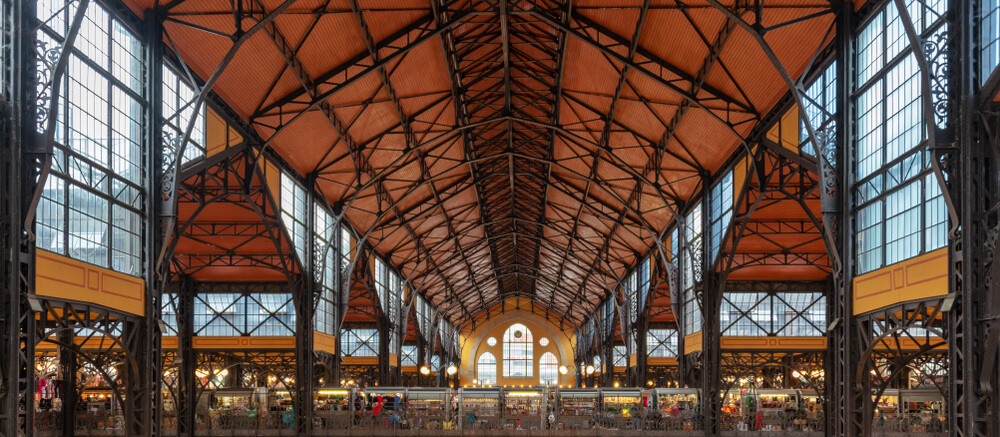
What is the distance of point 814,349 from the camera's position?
46281mm

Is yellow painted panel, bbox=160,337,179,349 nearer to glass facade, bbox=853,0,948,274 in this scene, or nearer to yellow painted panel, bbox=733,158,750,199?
yellow painted panel, bbox=733,158,750,199

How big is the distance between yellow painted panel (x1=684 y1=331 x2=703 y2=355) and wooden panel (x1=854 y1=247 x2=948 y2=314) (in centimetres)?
1962

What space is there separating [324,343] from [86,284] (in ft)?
83.2

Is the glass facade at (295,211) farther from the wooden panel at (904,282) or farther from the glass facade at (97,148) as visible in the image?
the wooden panel at (904,282)

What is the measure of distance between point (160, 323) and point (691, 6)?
63.9 ft

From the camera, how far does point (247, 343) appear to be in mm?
47125

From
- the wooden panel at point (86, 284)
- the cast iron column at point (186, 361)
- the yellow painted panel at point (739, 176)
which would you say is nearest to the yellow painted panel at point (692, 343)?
the yellow painted panel at point (739, 176)

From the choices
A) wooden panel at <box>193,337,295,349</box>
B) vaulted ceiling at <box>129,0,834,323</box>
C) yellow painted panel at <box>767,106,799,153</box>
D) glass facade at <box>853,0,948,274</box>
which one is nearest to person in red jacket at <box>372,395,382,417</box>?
wooden panel at <box>193,337,295,349</box>

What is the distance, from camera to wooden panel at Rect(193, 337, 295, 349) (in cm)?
4711

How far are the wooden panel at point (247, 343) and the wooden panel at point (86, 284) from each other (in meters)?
22.4

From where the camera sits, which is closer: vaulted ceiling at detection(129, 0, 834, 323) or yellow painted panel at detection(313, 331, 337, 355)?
vaulted ceiling at detection(129, 0, 834, 323)

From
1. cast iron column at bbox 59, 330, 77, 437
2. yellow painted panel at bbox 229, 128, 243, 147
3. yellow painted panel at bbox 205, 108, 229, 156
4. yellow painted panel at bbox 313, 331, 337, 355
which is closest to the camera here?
yellow painted panel at bbox 205, 108, 229, 156

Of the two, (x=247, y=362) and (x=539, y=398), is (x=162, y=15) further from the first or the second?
(x=539, y=398)

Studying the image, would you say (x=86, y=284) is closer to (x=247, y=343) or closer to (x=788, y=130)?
(x=788, y=130)
